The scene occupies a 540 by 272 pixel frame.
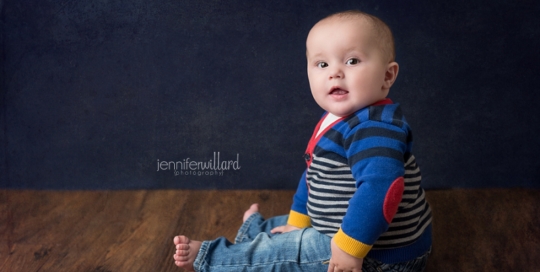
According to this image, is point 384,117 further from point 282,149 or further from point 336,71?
point 282,149

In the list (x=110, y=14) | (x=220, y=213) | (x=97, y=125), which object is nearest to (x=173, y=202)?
(x=220, y=213)

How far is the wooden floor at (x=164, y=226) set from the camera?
54.7 inches

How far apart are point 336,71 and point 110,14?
86 centimetres

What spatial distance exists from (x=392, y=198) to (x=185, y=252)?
1.47 ft

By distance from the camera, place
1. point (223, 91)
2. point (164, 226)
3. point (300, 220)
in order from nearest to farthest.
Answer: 1. point (300, 220)
2. point (164, 226)
3. point (223, 91)

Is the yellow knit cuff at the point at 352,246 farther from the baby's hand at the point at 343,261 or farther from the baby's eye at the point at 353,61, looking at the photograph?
the baby's eye at the point at 353,61

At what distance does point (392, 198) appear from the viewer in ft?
3.30

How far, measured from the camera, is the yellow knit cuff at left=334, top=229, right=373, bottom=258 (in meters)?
1.02

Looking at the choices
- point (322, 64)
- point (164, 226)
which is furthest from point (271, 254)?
point (164, 226)

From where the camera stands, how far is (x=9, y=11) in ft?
5.43

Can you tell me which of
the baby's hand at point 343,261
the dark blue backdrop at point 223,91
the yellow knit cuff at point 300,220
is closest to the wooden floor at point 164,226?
the dark blue backdrop at point 223,91

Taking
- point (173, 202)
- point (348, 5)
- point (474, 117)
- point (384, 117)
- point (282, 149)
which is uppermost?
point (348, 5)

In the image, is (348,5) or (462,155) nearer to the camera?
(348,5)

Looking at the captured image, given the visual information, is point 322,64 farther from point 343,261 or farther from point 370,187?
point 343,261
